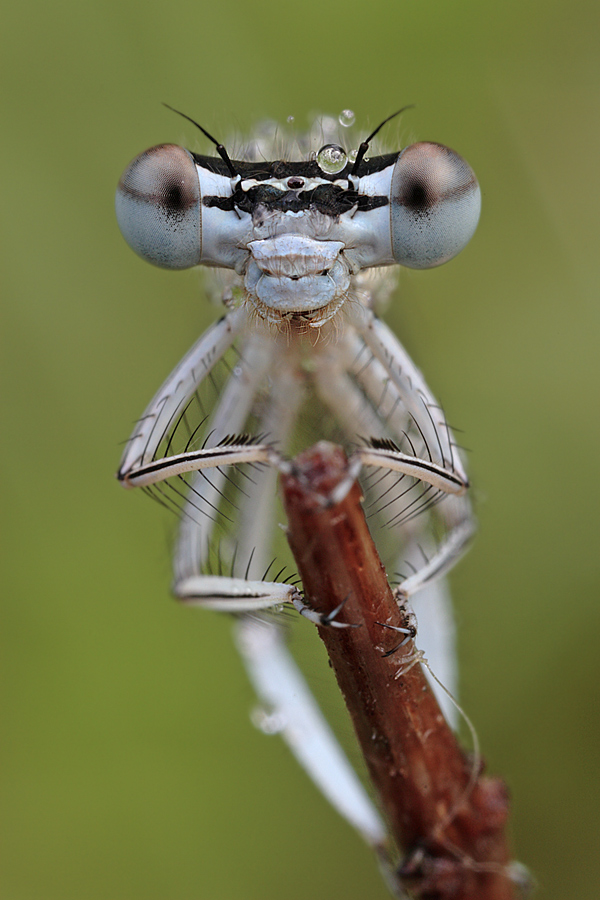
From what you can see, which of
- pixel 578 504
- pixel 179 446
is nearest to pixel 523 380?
pixel 578 504

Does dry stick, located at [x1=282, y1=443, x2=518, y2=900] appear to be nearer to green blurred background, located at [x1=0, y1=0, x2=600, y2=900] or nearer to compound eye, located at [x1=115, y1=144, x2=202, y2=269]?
compound eye, located at [x1=115, y1=144, x2=202, y2=269]

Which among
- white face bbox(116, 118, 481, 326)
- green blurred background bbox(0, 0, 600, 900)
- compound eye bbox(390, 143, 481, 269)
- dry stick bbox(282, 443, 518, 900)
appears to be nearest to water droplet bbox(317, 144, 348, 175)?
white face bbox(116, 118, 481, 326)

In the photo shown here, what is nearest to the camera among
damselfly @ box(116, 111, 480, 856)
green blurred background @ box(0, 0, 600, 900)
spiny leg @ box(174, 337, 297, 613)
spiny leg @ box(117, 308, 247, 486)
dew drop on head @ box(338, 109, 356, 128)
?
spiny leg @ box(174, 337, 297, 613)

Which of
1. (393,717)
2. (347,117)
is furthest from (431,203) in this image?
(393,717)

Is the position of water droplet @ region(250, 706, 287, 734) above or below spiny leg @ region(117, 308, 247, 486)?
below

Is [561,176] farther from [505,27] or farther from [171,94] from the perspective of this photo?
[171,94]

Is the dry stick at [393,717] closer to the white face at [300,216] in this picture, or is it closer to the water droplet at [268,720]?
the white face at [300,216]
